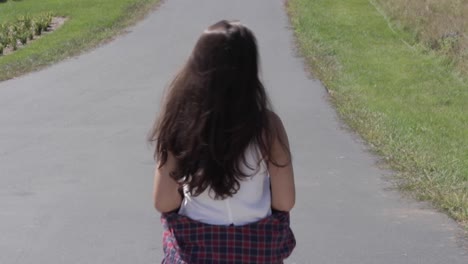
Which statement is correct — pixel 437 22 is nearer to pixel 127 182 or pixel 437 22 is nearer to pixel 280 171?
pixel 127 182

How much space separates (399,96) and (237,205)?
1040cm

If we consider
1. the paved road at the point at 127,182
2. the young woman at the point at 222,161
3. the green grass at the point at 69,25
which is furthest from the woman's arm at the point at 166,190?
the green grass at the point at 69,25

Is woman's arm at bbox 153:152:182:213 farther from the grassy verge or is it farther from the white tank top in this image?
the grassy verge

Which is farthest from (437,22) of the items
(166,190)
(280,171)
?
(166,190)

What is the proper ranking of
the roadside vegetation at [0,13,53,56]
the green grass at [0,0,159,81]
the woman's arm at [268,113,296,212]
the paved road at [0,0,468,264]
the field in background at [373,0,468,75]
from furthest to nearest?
the roadside vegetation at [0,13,53,56], the green grass at [0,0,159,81], the field in background at [373,0,468,75], the paved road at [0,0,468,264], the woman's arm at [268,113,296,212]

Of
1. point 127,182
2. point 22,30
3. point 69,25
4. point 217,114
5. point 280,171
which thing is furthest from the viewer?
point 69,25

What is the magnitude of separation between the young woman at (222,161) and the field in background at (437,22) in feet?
41.9

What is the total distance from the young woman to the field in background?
12.8 m

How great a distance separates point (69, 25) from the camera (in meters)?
25.7

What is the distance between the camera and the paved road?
269 inches

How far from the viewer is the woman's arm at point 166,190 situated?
11.1ft

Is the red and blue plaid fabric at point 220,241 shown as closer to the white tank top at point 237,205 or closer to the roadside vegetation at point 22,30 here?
the white tank top at point 237,205

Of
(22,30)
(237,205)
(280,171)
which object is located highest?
(280,171)

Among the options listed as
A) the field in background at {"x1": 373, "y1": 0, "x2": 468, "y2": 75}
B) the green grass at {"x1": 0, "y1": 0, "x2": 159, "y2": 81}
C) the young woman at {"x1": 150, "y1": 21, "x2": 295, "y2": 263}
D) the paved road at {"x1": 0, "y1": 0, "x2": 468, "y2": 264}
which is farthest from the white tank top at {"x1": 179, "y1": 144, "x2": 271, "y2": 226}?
the green grass at {"x1": 0, "y1": 0, "x2": 159, "y2": 81}
